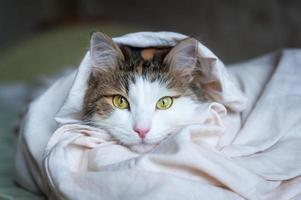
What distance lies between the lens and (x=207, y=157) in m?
0.92

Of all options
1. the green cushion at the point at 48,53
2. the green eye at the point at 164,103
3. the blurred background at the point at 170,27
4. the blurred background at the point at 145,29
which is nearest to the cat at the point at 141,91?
the green eye at the point at 164,103

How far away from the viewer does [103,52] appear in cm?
109

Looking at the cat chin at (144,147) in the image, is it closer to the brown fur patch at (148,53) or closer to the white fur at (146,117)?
the white fur at (146,117)

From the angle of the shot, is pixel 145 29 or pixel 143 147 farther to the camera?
pixel 145 29

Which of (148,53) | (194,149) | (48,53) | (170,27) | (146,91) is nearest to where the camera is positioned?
(194,149)

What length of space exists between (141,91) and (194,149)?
7.6 inches

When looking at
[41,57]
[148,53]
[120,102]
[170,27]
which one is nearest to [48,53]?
[41,57]

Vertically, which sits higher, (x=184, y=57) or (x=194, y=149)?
(x=184, y=57)

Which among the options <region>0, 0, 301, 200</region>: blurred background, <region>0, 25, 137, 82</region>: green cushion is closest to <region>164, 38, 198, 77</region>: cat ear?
<region>0, 0, 301, 200</region>: blurred background

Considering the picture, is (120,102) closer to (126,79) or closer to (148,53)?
(126,79)

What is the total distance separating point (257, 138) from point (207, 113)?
14cm

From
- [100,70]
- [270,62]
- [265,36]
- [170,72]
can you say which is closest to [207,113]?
Result: [170,72]

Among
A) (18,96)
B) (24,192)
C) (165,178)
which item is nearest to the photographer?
(165,178)

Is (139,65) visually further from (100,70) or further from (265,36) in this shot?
(265,36)
